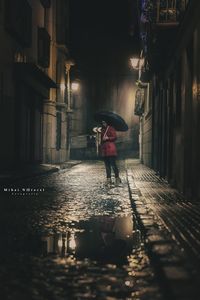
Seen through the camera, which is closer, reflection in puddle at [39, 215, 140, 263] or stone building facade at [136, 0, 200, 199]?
reflection in puddle at [39, 215, 140, 263]

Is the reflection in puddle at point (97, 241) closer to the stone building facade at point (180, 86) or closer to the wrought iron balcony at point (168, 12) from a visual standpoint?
the stone building facade at point (180, 86)

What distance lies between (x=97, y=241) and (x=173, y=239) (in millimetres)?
980

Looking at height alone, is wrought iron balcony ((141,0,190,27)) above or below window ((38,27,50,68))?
below

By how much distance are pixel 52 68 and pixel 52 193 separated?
19489 mm

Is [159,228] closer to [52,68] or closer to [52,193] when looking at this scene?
[52,193]

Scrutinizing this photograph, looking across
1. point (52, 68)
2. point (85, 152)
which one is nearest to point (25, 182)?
point (52, 68)

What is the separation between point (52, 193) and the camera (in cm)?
1141

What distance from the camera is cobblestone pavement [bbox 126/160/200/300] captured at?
142 inches

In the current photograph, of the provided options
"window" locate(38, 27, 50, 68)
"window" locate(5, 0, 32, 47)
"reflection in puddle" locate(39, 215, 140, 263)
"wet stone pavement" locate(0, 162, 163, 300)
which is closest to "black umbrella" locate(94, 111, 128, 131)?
"wet stone pavement" locate(0, 162, 163, 300)

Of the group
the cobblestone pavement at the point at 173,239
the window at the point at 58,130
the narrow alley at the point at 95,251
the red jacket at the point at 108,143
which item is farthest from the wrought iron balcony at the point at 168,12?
the window at the point at 58,130

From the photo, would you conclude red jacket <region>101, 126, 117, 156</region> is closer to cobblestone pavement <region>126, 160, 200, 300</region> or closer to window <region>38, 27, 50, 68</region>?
cobblestone pavement <region>126, 160, 200, 300</region>

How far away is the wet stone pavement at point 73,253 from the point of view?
3748 mm

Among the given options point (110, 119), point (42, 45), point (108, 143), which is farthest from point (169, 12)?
point (42, 45)

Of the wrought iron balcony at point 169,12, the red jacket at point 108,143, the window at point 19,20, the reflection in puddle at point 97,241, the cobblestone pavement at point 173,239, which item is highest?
the window at point 19,20
